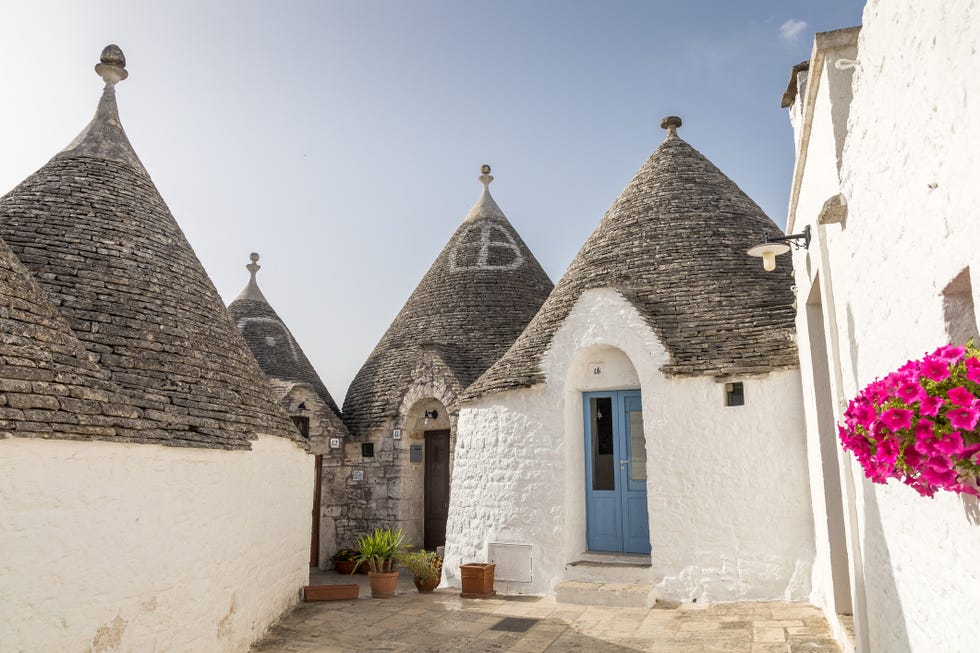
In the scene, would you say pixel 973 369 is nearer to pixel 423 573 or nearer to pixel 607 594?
pixel 607 594

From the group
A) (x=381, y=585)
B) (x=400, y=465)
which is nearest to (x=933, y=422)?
(x=381, y=585)

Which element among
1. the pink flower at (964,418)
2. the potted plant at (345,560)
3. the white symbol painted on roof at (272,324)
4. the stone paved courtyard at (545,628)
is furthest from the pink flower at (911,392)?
the white symbol painted on roof at (272,324)

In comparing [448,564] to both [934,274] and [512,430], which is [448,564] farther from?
[934,274]

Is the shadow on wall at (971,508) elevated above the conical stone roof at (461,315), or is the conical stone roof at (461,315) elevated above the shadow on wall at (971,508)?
the conical stone roof at (461,315)

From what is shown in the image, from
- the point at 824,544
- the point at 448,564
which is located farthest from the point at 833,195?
the point at 448,564

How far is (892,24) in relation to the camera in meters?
3.19

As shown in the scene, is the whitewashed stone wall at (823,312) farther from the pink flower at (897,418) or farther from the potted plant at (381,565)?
the potted plant at (381,565)

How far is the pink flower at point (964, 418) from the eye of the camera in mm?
2059

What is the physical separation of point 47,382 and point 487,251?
11.9 meters

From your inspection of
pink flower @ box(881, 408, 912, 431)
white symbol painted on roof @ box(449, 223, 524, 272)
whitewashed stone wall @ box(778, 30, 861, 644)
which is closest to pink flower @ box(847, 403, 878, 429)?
pink flower @ box(881, 408, 912, 431)

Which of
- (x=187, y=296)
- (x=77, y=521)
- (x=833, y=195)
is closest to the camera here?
(x=833, y=195)

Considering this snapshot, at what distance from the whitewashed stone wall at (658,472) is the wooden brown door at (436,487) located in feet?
10.5

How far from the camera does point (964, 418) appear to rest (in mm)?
2094

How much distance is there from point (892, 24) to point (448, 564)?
29.3 ft
